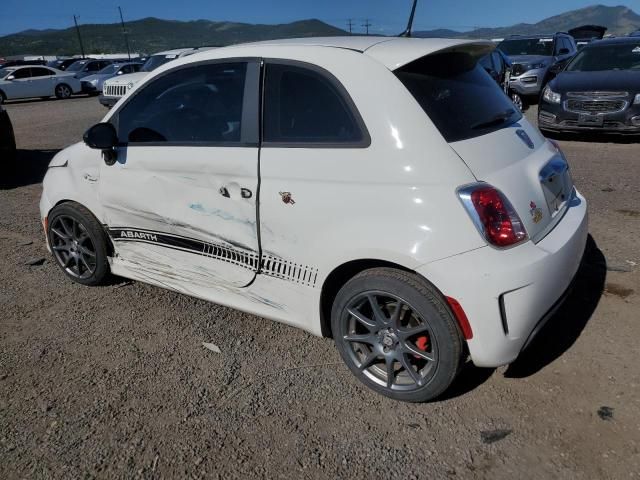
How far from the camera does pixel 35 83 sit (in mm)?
23344

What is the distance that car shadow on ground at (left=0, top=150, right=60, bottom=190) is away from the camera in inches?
310

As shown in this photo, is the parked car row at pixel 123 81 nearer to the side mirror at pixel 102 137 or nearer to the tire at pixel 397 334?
the side mirror at pixel 102 137

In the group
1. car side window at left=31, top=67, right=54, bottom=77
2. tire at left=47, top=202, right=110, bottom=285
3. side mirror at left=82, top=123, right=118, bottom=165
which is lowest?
car side window at left=31, top=67, right=54, bottom=77

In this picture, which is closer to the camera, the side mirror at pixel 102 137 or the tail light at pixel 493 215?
the tail light at pixel 493 215

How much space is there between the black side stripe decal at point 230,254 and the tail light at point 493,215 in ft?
2.81

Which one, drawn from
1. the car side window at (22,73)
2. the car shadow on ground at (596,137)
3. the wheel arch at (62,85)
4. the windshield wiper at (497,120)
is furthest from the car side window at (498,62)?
the car side window at (22,73)

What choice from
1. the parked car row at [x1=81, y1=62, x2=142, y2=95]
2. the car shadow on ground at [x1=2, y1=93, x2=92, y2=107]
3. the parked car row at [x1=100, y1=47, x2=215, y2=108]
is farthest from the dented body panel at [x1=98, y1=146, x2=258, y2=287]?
the car shadow on ground at [x1=2, y1=93, x2=92, y2=107]

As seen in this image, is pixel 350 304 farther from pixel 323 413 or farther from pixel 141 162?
pixel 141 162

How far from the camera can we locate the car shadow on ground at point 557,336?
2869 millimetres

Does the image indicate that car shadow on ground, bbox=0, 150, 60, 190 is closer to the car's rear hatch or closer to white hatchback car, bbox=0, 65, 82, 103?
the car's rear hatch

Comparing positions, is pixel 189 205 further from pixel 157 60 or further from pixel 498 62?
pixel 157 60

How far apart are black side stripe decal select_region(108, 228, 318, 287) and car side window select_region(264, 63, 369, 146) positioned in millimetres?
645

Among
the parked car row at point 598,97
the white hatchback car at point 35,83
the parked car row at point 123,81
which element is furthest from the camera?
the white hatchback car at point 35,83

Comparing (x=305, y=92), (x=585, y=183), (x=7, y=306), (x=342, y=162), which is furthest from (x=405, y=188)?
(x=585, y=183)
